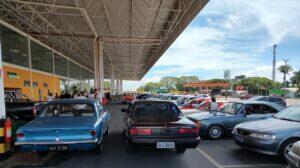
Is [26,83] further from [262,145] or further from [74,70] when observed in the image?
[74,70]

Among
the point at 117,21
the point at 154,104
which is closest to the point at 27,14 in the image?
the point at 117,21

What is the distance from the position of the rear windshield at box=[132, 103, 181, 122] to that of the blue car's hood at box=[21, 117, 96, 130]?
1.32 metres

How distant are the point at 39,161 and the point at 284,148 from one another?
5.80 meters

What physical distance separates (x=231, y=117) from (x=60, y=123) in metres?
5.66

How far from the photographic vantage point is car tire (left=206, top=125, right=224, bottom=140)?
357 inches

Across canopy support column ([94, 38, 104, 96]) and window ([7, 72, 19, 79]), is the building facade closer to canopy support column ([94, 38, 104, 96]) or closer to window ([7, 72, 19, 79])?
window ([7, 72, 19, 79])

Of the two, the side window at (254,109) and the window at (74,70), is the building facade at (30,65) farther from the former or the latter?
the side window at (254,109)

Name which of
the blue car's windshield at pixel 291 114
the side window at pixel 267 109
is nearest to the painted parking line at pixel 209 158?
the blue car's windshield at pixel 291 114

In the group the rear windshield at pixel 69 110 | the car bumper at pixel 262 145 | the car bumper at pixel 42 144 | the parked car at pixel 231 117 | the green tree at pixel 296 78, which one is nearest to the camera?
the car bumper at pixel 42 144

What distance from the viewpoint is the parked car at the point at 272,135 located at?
20.1ft

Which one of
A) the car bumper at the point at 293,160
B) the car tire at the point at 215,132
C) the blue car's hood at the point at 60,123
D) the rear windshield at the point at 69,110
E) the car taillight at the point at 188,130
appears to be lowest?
the car tire at the point at 215,132

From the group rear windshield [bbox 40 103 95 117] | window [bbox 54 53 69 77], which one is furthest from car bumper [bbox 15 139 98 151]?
window [bbox 54 53 69 77]

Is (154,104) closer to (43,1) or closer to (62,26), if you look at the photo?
(43,1)

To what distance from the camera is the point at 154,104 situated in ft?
26.6
